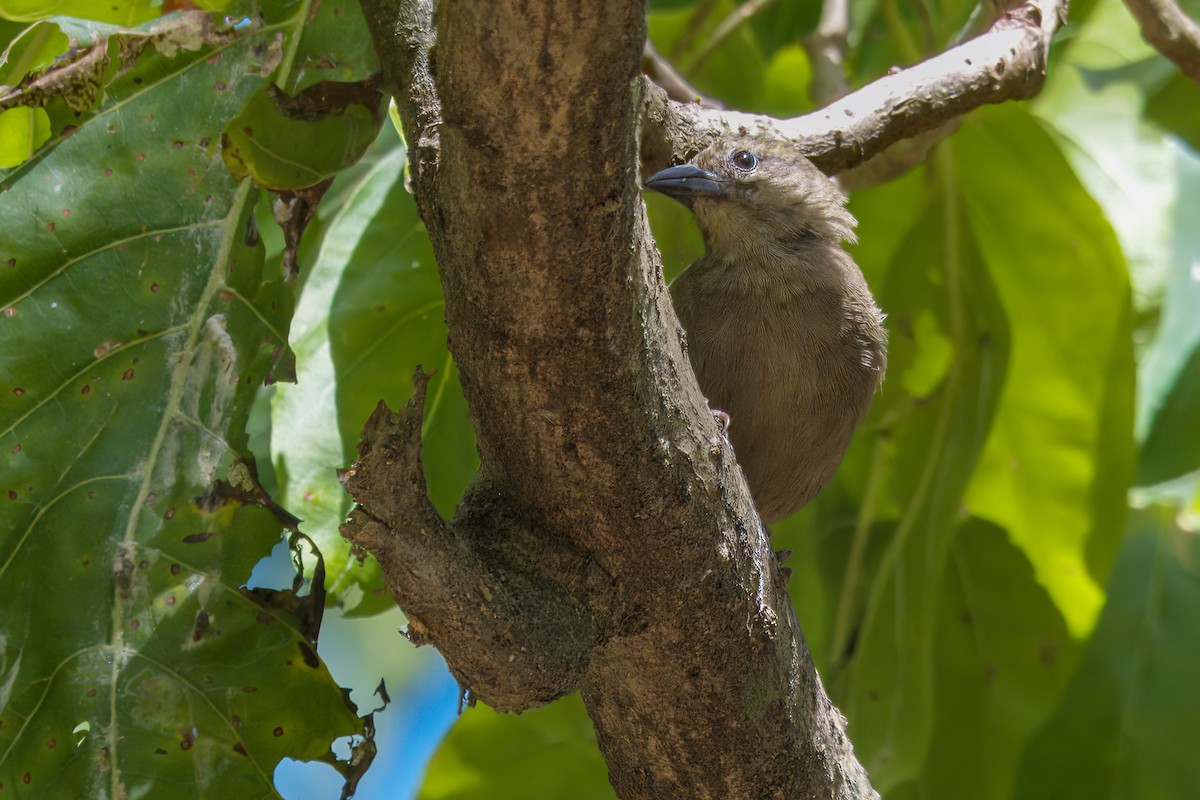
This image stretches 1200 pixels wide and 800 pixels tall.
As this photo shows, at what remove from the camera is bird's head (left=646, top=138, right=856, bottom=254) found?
3.29 m

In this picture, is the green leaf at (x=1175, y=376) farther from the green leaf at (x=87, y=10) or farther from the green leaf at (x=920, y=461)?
the green leaf at (x=87, y=10)

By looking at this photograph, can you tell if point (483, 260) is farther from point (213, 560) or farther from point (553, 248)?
point (213, 560)

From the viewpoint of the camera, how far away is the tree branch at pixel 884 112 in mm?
2984

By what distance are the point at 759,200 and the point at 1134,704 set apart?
6.89ft

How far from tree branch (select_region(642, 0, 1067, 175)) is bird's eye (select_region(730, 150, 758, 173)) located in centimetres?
21

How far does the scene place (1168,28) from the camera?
352cm

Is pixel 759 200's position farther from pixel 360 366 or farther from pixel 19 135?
pixel 19 135

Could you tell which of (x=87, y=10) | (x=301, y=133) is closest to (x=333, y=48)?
(x=301, y=133)

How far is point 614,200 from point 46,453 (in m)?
1.19

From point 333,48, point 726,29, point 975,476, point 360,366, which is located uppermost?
point 333,48

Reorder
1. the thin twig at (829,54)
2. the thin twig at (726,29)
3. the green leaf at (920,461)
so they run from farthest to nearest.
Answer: the thin twig at (726,29) → the thin twig at (829,54) → the green leaf at (920,461)

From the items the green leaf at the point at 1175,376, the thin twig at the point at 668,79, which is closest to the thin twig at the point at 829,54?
the thin twig at the point at 668,79

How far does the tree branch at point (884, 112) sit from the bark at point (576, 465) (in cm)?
97

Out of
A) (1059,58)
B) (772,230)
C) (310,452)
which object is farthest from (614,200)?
(1059,58)
